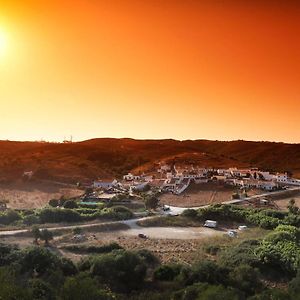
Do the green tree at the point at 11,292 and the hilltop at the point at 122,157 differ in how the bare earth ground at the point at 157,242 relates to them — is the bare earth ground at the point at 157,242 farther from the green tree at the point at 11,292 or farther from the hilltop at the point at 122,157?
the hilltop at the point at 122,157

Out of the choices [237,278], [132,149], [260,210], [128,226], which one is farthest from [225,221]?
[132,149]

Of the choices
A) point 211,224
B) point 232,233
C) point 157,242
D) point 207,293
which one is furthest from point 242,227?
point 207,293

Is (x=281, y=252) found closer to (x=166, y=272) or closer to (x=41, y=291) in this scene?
(x=166, y=272)

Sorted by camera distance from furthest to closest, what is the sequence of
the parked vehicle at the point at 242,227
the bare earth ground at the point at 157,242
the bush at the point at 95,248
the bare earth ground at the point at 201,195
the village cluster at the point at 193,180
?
1. the village cluster at the point at 193,180
2. the bare earth ground at the point at 201,195
3. the parked vehicle at the point at 242,227
4. the bush at the point at 95,248
5. the bare earth ground at the point at 157,242

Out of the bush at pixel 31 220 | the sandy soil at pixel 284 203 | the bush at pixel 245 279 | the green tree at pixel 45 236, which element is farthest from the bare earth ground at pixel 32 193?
the bush at pixel 245 279

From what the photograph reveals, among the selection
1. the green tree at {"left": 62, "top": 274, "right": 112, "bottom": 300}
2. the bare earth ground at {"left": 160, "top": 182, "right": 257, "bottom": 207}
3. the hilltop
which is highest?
the hilltop

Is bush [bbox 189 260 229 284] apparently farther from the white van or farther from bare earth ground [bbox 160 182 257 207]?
bare earth ground [bbox 160 182 257 207]

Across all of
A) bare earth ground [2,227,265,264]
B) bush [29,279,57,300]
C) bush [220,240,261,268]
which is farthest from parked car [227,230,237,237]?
bush [29,279,57,300]
